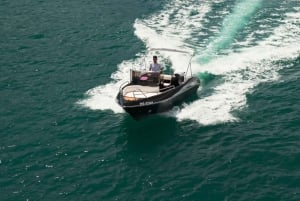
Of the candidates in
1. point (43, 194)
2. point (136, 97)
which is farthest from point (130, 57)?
point (43, 194)

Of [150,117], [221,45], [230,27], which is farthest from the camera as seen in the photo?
[230,27]

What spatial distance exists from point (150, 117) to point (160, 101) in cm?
198

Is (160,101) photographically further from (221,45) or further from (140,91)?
(221,45)

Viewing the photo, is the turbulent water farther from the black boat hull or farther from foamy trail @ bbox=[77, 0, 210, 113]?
the black boat hull

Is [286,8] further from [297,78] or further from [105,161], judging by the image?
[105,161]

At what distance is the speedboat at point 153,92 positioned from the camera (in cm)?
4134

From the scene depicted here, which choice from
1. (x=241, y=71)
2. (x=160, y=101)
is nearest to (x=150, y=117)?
(x=160, y=101)

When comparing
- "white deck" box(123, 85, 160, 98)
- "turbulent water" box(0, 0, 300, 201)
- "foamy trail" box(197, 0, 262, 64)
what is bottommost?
"turbulent water" box(0, 0, 300, 201)

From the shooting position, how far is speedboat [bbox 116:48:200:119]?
136ft

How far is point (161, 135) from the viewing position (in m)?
41.1

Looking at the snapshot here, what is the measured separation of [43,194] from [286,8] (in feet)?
156

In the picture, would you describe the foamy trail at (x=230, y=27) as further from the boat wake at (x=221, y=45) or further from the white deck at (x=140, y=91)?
the white deck at (x=140, y=91)

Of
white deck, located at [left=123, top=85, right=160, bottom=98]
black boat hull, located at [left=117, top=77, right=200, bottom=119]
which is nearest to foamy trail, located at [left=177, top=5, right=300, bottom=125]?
black boat hull, located at [left=117, top=77, right=200, bottom=119]

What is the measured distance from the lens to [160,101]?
42.3 m
